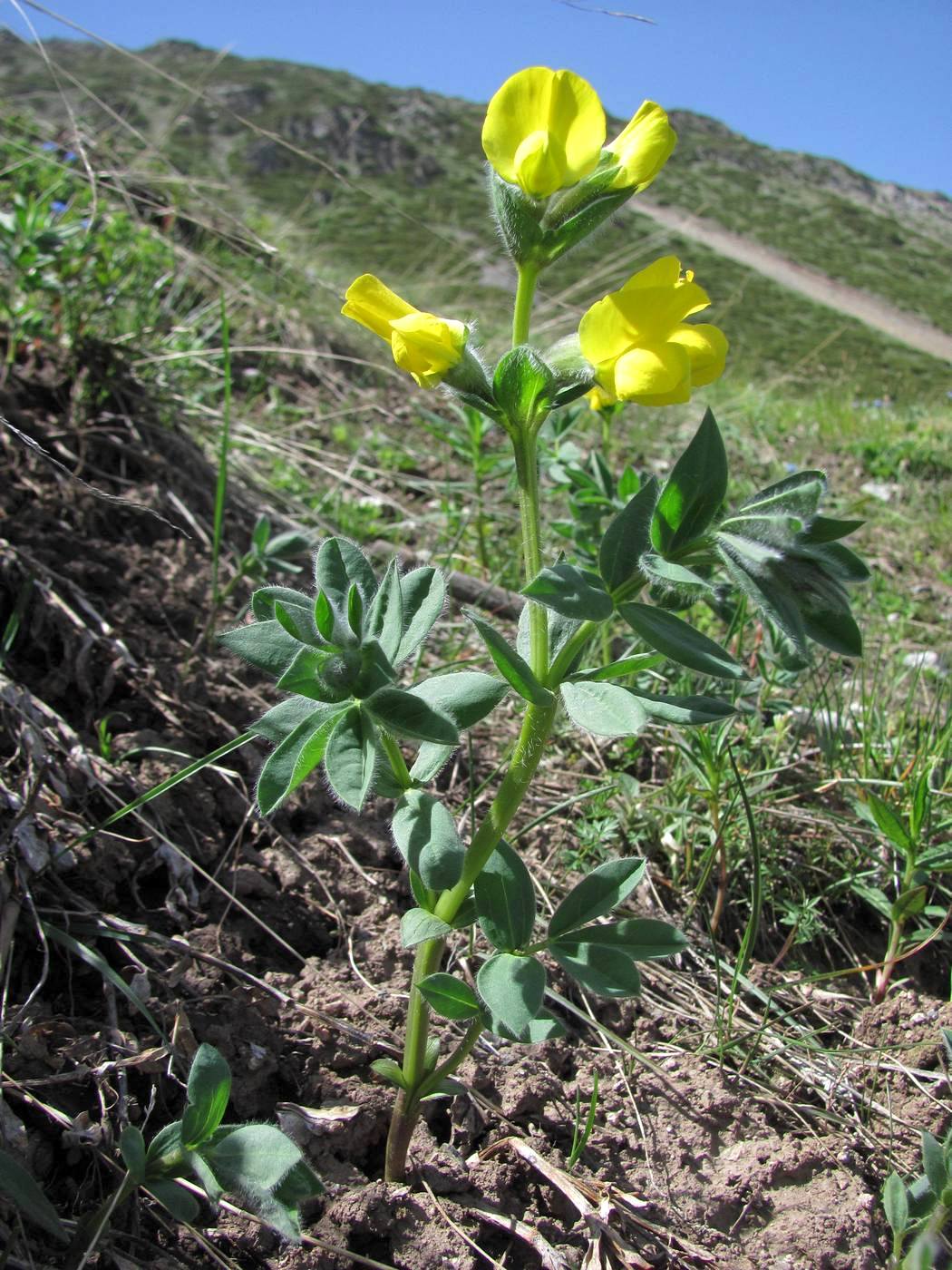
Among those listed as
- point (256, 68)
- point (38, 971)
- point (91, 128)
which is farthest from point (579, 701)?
point (256, 68)

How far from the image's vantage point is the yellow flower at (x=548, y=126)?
1081 millimetres

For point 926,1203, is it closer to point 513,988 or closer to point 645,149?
point 513,988

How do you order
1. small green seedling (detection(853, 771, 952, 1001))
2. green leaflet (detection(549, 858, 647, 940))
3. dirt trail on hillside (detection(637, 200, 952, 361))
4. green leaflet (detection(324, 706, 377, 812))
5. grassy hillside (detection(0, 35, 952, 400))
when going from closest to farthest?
green leaflet (detection(324, 706, 377, 812)), green leaflet (detection(549, 858, 647, 940)), small green seedling (detection(853, 771, 952, 1001)), grassy hillside (detection(0, 35, 952, 400)), dirt trail on hillside (detection(637, 200, 952, 361))

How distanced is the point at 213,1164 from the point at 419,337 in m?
0.97

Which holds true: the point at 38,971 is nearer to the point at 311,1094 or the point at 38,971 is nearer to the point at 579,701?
the point at 311,1094

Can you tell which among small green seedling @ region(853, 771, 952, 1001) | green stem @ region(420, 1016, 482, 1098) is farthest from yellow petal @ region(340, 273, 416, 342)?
small green seedling @ region(853, 771, 952, 1001)

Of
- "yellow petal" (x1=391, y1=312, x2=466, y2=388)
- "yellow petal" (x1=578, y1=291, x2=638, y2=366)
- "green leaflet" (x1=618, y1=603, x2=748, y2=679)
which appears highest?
Result: "yellow petal" (x1=578, y1=291, x2=638, y2=366)

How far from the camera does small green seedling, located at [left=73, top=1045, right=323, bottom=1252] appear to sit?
1062 millimetres

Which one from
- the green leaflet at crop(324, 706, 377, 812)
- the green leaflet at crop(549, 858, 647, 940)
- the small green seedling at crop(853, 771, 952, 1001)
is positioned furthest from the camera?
the small green seedling at crop(853, 771, 952, 1001)

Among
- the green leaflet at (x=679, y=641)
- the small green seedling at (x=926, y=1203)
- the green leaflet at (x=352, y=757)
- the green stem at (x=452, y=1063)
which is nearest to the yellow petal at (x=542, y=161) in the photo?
the green leaflet at (x=679, y=641)

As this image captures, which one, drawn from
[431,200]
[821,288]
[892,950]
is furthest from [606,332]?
[821,288]

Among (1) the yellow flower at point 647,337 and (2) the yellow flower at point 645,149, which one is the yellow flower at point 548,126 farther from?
(1) the yellow flower at point 647,337

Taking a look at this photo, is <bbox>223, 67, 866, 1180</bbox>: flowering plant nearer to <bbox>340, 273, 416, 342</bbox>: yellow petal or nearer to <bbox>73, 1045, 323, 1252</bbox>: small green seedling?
<bbox>340, 273, 416, 342</bbox>: yellow petal

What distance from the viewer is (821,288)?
13.8 meters
